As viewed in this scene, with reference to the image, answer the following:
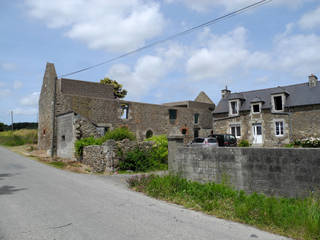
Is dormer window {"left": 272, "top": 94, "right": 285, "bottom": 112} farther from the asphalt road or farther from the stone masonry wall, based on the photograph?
the asphalt road

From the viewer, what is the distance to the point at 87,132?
740 inches

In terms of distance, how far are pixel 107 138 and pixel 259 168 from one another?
10.5m

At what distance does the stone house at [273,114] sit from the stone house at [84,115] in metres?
5.96

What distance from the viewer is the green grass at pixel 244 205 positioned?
518cm

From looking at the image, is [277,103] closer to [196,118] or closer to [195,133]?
[196,118]

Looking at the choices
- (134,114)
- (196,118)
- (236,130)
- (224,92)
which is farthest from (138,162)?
(224,92)

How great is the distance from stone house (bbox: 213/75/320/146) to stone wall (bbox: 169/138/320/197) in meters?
18.2

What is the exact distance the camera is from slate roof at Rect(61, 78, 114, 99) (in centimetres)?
2367

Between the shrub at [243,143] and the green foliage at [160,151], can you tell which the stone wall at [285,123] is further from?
the green foliage at [160,151]

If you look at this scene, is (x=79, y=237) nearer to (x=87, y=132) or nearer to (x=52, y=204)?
(x=52, y=204)

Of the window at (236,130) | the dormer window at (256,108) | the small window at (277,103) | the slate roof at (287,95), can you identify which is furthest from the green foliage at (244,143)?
the small window at (277,103)

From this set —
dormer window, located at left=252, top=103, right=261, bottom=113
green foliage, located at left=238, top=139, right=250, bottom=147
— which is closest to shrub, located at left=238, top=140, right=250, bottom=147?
green foliage, located at left=238, top=139, right=250, bottom=147

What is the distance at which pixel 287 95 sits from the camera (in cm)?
2591

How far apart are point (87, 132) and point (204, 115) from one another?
19.6 meters
